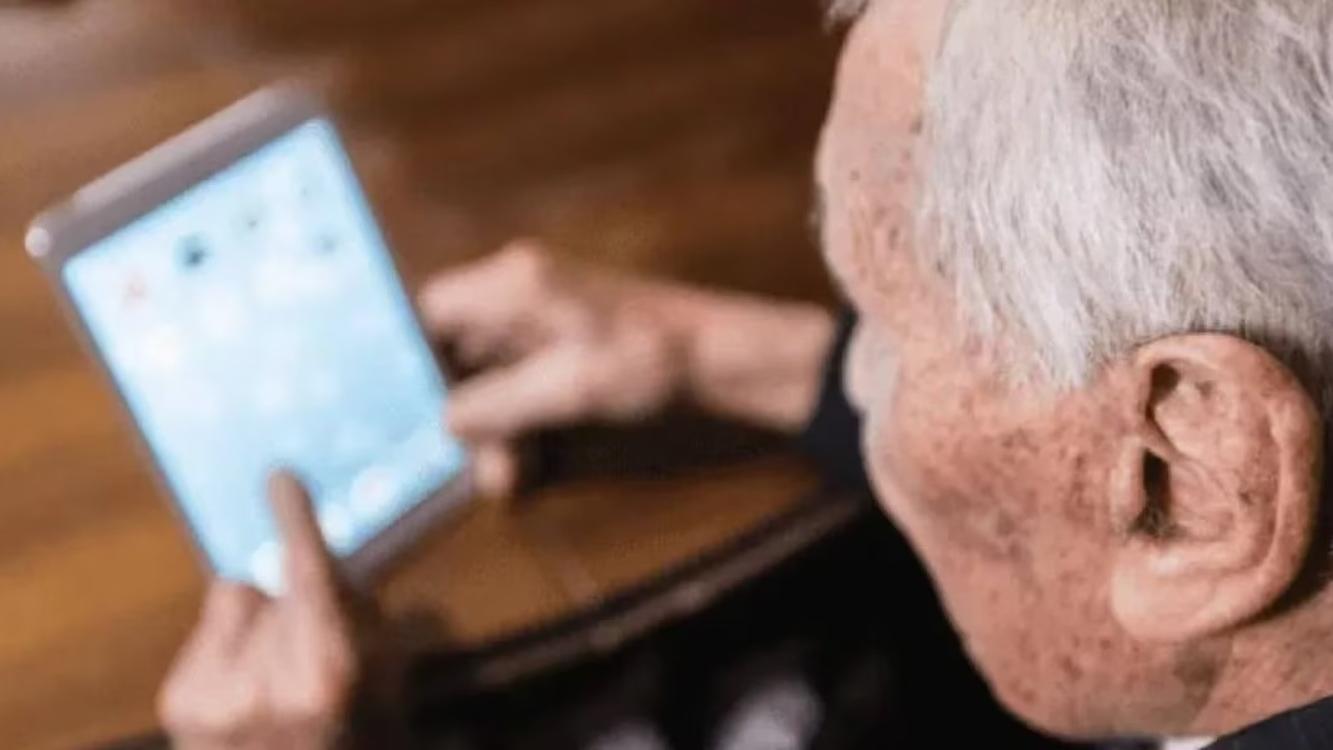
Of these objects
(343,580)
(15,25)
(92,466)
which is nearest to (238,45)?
(15,25)

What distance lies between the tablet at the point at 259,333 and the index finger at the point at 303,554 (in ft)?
0.06

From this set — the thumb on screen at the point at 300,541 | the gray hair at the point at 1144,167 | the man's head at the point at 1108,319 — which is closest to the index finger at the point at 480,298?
the thumb on screen at the point at 300,541

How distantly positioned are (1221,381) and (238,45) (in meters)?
0.73

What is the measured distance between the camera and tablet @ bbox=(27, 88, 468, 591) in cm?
79

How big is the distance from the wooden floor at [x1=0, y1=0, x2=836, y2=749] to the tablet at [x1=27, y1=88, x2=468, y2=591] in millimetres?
41

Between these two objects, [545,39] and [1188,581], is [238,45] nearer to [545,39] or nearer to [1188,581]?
[545,39]

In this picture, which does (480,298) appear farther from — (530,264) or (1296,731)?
(1296,731)

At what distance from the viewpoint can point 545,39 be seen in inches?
45.2

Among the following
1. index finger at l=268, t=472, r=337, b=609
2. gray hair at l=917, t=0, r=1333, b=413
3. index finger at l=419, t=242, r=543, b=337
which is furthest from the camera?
index finger at l=419, t=242, r=543, b=337

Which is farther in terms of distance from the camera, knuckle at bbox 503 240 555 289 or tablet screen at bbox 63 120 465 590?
knuckle at bbox 503 240 555 289

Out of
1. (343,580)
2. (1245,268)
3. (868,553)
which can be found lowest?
(868,553)

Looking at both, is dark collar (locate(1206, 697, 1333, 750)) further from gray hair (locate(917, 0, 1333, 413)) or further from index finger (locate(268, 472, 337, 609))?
index finger (locate(268, 472, 337, 609))

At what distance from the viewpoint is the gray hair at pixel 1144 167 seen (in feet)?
1.77

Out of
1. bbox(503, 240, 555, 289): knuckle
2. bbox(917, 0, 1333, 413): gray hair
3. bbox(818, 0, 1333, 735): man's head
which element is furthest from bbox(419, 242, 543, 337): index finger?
bbox(917, 0, 1333, 413): gray hair
